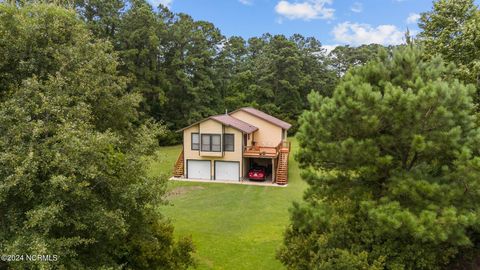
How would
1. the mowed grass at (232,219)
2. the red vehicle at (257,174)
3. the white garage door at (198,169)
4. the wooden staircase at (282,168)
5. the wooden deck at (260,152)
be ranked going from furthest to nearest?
the white garage door at (198,169) → the wooden deck at (260,152) → the red vehicle at (257,174) → the wooden staircase at (282,168) → the mowed grass at (232,219)

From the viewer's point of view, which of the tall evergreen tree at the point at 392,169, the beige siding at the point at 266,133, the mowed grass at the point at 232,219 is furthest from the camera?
the beige siding at the point at 266,133

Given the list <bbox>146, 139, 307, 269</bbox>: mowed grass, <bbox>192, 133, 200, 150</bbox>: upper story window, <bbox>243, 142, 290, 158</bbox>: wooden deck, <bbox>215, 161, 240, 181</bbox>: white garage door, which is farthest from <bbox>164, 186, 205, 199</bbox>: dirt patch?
<bbox>243, 142, 290, 158</bbox>: wooden deck

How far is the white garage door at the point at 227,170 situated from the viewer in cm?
2538

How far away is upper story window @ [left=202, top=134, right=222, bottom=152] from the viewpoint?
25398 mm

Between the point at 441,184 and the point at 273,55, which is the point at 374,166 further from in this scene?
the point at 273,55

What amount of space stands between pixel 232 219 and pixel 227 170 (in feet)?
27.7

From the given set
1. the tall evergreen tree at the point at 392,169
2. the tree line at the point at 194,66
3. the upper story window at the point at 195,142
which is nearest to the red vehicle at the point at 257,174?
the upper story window at the point at 195,142

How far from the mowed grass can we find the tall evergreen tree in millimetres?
4095

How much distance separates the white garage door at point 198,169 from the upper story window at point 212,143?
1.01 metres

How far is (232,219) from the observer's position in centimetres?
1727

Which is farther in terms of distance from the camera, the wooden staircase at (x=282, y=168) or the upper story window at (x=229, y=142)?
the upper story window at (x=229, y=142)

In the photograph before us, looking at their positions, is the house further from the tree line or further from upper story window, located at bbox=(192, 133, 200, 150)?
the tree line

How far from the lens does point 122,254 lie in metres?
9.52

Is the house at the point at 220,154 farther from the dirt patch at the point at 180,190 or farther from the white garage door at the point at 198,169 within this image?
the dirt patch at the point at 180,190
